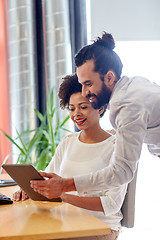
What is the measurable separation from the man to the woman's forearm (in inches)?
7.4

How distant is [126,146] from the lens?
5.36ft

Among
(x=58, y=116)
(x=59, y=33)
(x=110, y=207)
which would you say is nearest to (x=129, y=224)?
(x=110, y=207)

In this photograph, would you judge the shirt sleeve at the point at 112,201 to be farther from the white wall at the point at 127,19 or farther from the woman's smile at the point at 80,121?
the white wall at the point at 127,19

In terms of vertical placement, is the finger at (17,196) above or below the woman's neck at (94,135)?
below

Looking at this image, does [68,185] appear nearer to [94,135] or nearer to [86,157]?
[86,157]

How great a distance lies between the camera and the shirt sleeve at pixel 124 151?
1.61m

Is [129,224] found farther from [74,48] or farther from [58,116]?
[74,48]

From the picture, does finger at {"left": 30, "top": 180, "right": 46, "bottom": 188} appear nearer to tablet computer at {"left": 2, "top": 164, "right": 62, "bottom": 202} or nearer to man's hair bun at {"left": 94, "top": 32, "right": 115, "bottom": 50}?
tablet computer at {"left": 2, "top": 164, "right": 62, "bottom": 202}

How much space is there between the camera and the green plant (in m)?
3.73

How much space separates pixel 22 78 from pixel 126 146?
2701mm

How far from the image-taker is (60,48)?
4.16 m

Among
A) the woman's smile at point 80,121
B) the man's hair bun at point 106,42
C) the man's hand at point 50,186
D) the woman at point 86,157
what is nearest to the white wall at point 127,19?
the woman at point 86,157

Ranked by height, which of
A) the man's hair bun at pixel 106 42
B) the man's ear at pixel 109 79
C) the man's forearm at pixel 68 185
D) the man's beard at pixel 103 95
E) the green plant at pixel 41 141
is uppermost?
the man's hair bun at pixel 106 42

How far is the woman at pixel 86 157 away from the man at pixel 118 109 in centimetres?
14
